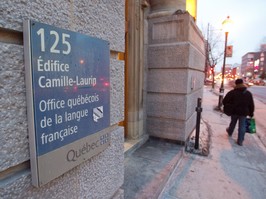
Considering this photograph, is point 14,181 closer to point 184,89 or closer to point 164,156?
point 164,156

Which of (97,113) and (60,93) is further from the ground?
(60,93)

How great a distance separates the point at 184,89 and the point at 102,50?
3243 mm

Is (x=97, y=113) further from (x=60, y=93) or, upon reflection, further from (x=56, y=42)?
(x=56, y=42)

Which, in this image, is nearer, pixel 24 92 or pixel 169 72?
pixel 24 92

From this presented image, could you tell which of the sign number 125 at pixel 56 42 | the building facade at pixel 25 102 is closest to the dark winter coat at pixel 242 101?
the building facade at pixel 25 102

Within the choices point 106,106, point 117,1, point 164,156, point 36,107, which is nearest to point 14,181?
point 36,107

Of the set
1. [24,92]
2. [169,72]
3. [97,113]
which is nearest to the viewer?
[24,92]

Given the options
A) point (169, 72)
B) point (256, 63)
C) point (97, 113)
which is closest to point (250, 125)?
point (169, 72)

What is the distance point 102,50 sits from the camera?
4.32 feet

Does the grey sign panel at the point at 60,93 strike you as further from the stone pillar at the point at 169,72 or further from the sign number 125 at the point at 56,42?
the stone pillar at the point at 169,72

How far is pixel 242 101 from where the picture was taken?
4836 mm

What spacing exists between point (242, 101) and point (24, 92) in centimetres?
518

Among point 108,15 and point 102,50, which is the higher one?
point 108,15

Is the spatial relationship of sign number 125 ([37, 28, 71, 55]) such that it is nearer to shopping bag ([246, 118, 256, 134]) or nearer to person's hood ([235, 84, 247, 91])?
person's hood ([235, 84, 247, 91])
